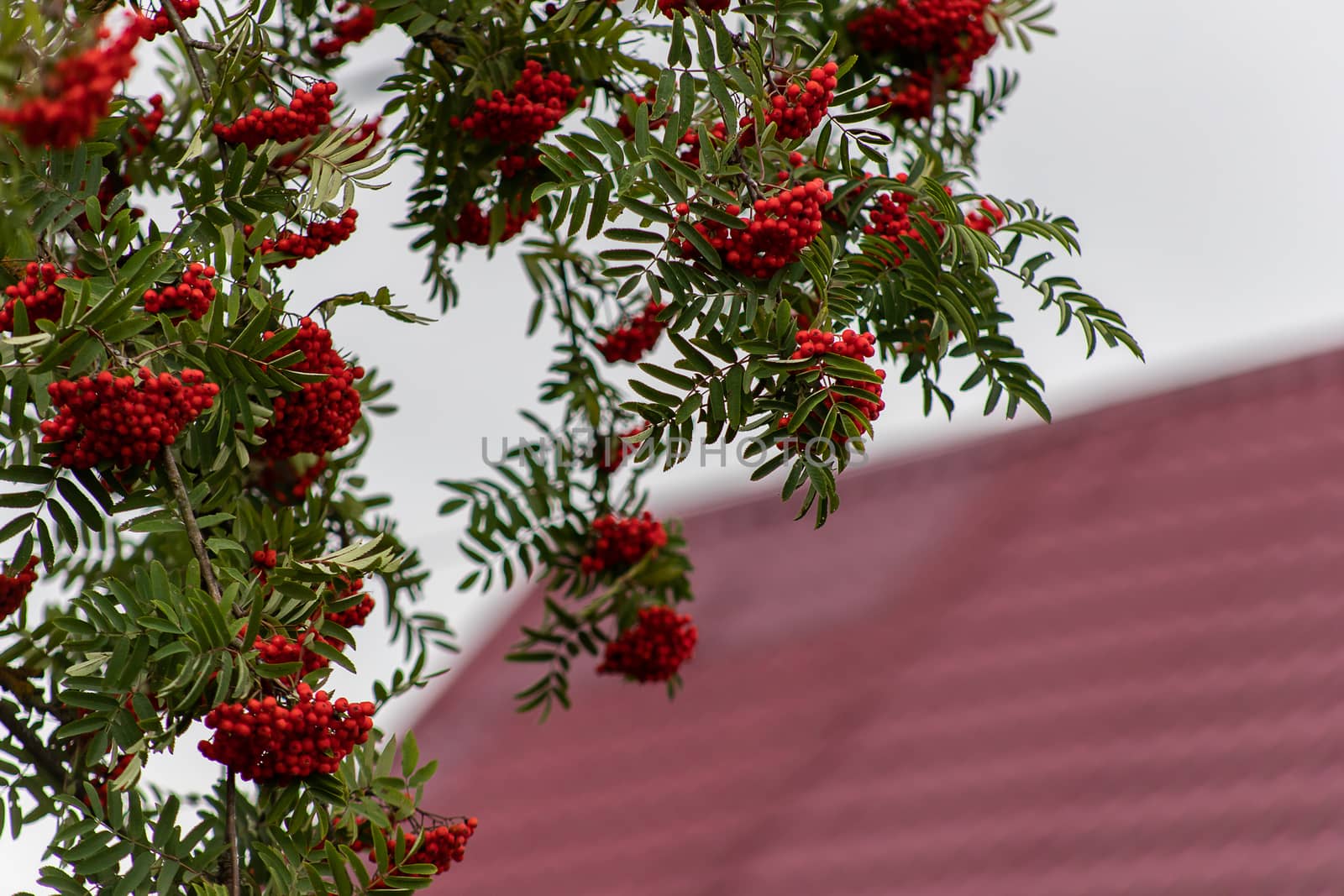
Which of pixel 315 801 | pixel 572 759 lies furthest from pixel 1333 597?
pixel 315 801

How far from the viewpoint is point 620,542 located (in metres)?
2.25

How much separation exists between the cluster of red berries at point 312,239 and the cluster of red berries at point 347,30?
0.61m

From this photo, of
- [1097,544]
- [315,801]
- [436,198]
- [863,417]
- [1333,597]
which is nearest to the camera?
[863,417]

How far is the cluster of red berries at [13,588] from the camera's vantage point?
1572mm

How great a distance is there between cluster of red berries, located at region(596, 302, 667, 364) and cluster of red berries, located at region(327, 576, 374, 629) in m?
0.80

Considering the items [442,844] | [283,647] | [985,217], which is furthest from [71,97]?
[985,217]

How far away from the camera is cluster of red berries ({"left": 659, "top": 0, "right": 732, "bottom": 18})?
1448mm

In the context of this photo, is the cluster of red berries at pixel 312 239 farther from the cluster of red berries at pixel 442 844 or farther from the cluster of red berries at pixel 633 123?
the cluster of red berries at pixel 442 844

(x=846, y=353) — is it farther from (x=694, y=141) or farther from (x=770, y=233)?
(x=694, y=141)

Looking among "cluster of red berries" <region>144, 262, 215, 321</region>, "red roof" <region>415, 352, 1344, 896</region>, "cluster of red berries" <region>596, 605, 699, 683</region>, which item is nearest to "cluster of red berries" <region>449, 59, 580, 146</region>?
"cluster of red berries" <region>144, 262, 215, 321</region>

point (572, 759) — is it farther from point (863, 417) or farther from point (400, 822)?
point (863, 417)

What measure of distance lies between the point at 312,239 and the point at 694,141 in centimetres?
43

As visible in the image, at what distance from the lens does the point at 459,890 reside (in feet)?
16.3

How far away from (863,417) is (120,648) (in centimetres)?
73
